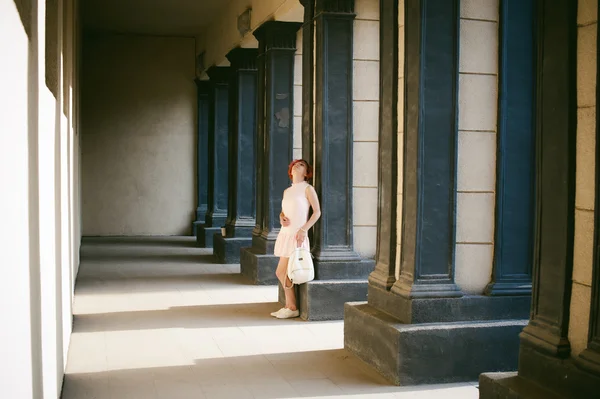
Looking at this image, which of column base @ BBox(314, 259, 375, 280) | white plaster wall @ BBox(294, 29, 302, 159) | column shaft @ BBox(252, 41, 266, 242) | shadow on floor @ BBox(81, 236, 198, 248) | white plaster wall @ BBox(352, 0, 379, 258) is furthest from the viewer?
shadow on floor @ BBox(81, 236, 198, 248)

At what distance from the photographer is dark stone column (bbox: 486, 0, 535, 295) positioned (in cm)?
611

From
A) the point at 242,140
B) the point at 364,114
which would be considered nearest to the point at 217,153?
the point at 242,140

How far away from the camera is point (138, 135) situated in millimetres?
19094

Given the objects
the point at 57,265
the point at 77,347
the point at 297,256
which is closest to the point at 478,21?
the point at 297,256

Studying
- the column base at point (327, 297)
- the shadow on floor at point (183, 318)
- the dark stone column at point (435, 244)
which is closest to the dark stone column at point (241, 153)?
the shadow on floor at point (183, 318)

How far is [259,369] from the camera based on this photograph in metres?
6.13

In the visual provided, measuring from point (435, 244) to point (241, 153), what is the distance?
7858 millimetres

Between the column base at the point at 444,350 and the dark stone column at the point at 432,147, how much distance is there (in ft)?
1.11

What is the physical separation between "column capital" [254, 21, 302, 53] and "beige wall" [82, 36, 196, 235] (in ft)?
28.6

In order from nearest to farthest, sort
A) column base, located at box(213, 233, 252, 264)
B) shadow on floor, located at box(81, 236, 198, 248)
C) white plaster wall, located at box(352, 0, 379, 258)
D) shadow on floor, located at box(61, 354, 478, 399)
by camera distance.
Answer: shadow on floor, located at box(61, 354, 478, 399)
white plaster wall, located at box(352, 0, 379, 258)
column base, located at box(213, 233, 252, 264)
shadow on floor, located at box(81, 236, 198, 248)

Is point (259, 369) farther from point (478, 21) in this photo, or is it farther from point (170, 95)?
point (170, 95)

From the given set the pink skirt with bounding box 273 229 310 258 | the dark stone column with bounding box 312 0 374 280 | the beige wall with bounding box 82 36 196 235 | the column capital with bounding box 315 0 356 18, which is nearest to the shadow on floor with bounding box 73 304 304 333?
the pink skirt with bounding box 273 229 310 258

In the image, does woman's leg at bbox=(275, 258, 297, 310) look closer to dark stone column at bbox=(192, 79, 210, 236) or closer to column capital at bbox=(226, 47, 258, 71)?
column capital at bbox=(226, 47, 258, 71)

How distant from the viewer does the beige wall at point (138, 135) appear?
18.8m
